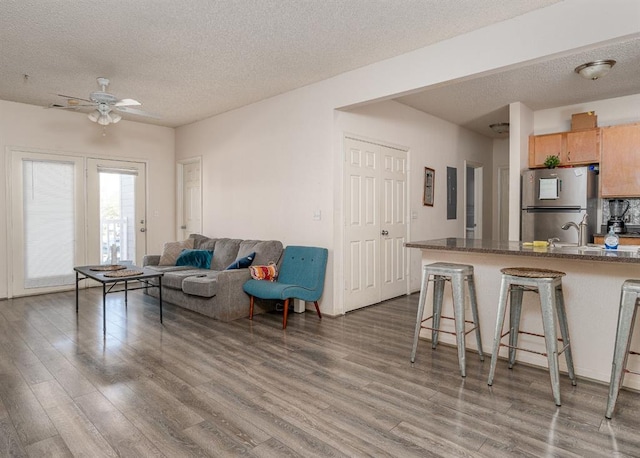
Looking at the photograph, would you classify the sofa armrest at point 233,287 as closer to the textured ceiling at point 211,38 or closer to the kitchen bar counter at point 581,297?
the kitchen bar counter at point 581,297

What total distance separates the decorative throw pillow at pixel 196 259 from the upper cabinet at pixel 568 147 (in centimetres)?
453

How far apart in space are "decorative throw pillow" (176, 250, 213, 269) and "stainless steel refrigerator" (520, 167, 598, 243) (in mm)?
4172

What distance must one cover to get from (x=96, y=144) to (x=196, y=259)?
2495 mm

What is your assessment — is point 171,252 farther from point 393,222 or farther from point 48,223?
point 393,222

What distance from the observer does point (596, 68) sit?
145 inches

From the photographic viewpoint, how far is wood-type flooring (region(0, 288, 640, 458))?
6.45 feet

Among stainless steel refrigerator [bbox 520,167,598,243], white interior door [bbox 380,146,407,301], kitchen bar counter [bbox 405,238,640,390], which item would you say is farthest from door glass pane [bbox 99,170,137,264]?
stainless steel refrigerator [bbox 520,167,598,243]

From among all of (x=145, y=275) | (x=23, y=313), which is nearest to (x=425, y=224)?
(x=145, y=275)

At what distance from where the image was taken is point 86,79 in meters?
4.34

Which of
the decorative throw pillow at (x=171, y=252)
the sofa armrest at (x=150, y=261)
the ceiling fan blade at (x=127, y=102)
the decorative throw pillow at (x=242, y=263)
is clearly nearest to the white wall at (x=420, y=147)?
the decorative throw pillow at (x=242, y=263)

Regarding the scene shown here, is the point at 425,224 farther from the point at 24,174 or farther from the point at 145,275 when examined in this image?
the point at 24,174

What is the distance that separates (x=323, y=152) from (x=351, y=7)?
1756mm

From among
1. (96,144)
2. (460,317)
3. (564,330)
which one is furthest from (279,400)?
(96,144)

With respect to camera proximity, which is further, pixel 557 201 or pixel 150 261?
pixel 150 261
